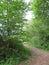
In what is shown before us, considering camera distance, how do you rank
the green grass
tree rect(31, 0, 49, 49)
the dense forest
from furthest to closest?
the green grass < tree rect(31, 0, 49, 49) < the dense forest

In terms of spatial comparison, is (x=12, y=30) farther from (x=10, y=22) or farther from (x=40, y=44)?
(x=40, y=44)

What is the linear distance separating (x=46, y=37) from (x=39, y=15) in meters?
3.83

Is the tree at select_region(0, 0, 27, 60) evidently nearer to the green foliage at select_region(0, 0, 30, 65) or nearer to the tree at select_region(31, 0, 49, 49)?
the green foliage at select_region(0, 0, 30, 65)

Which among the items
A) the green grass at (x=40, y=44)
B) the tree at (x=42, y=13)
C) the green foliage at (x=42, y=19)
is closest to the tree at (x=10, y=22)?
the green foliage at (x=42, y=19)

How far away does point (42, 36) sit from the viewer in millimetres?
22219

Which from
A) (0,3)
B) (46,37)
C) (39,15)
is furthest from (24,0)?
(46,37)

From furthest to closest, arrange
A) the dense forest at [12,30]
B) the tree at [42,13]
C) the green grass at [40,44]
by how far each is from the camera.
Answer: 1. the green grass at [40,44]
2. the tree at [42,13]
3. the dense forest at [12,30]

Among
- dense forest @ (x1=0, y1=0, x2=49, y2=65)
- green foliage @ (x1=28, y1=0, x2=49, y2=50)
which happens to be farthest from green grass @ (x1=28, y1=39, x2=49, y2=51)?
dense forest @ (x1=0, y1=0, x2=49, y2=65)

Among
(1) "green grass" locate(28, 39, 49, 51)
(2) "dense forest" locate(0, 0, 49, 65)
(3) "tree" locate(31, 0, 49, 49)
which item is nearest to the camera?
(2) "dense forest" locate(0, 0, 49, 65)

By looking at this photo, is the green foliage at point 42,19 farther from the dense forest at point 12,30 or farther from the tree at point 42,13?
the dense forest at point 12,30

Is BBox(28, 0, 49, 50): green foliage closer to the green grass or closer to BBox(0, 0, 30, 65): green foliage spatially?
the green grass

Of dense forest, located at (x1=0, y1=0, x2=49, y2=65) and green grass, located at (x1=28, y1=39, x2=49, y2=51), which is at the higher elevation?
dense forest, located at (x1=0, y1=0, x2=49, y2=65)

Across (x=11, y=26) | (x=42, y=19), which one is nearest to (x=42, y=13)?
(x=42, y=19)

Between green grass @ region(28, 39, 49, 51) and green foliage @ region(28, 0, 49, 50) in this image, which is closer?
green foliage @ region(28, 0, 49, 50)
